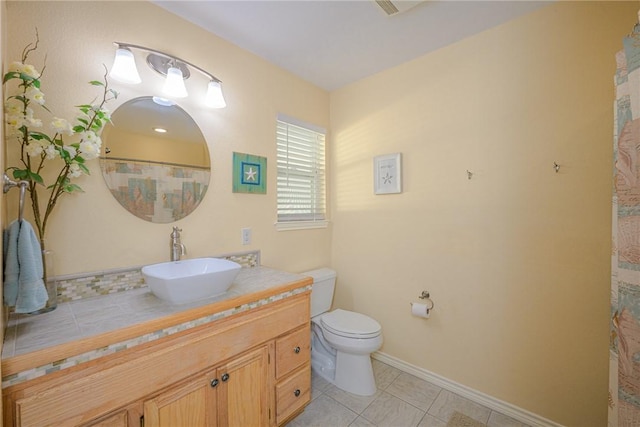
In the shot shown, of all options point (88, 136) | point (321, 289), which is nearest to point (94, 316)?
point (88, 136)

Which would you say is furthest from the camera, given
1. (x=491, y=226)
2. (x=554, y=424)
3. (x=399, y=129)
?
(x=399, y=129)

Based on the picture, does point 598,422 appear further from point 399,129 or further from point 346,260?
point 399,129

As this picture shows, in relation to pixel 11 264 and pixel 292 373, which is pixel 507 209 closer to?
pixel 292 373

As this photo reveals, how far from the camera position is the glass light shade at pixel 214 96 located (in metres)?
1.64

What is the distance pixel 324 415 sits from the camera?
1.65 metres

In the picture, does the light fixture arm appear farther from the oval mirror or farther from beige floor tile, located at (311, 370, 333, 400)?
beige floor tile, located at (311, 370, 333, 400)

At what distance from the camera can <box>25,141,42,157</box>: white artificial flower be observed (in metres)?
1.04

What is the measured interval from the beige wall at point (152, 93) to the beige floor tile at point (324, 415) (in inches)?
38.2

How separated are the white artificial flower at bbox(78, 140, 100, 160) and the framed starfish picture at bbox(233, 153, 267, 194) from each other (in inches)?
30.5

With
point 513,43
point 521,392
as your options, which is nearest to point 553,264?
point 521,392

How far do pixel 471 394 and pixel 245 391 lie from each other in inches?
60.7

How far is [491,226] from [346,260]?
1226mm

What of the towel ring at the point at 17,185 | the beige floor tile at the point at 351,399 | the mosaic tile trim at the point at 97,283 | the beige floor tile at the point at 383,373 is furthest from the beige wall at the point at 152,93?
the beige floor tile at the point at 383,373

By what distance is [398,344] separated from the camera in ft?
7.01
